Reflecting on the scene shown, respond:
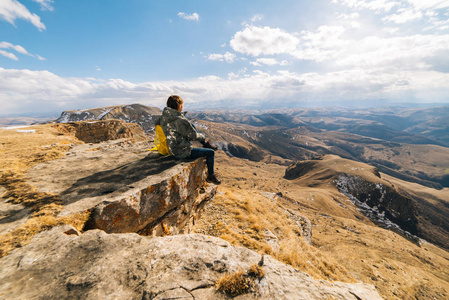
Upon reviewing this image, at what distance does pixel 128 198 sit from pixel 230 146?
600ft

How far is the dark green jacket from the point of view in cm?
720

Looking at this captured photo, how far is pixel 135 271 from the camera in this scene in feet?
10.6

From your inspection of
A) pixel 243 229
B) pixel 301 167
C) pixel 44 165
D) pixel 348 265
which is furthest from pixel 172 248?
pixel 301 167

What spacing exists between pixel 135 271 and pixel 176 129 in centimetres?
529

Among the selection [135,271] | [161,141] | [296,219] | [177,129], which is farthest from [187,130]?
[296,219]

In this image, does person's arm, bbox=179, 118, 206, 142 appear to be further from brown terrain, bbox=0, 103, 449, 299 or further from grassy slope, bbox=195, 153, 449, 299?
grassy slope, bbox=195, 153, 449, 299

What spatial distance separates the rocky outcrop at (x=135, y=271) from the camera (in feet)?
9.18

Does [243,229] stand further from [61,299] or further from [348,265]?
[348,265]

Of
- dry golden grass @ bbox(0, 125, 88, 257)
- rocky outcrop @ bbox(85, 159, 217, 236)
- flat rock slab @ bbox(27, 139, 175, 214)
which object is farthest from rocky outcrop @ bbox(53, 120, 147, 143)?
rocky outcrop @ bbox(85, 159, 217, 236)

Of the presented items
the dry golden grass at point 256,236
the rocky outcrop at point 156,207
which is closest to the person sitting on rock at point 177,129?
the rocky outcrop at point 156,207

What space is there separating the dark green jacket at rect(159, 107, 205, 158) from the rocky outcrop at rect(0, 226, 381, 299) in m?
4.24

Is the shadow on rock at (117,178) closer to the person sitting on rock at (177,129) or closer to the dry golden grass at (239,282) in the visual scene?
the person sitting on rock at (177,129)

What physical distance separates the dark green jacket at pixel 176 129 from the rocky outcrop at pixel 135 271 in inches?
167

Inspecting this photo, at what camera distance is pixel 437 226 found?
282ft
